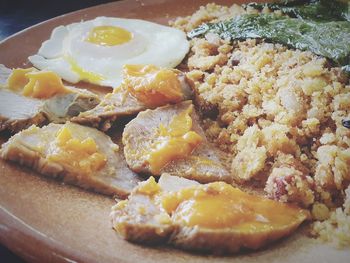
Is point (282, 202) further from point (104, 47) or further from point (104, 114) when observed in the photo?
point (104, 47)

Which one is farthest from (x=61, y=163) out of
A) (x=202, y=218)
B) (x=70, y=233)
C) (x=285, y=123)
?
(x=285, y=123)

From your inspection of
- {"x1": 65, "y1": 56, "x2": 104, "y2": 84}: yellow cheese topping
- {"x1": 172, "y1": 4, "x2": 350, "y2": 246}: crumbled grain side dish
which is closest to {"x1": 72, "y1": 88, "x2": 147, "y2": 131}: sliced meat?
{"x1": 172, "y1": 4, "x2": 350, "y2": 246}: crumbled grain side dish

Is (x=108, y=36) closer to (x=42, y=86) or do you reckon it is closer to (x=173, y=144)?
(x=42, y=86)

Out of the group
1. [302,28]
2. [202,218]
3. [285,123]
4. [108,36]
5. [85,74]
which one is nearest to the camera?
[202,218]

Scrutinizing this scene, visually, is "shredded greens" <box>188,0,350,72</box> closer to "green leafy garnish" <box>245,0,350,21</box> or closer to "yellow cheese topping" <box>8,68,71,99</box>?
→ "green leafy garnish" <box>245,0,350,21</box>

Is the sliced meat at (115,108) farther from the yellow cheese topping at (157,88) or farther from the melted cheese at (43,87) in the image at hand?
the melted cheese at (43,87)
